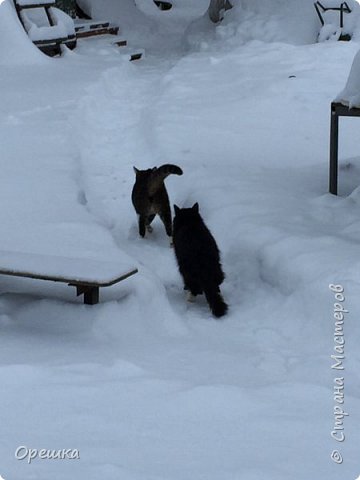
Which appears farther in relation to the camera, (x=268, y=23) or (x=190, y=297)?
(x=268, y=23)

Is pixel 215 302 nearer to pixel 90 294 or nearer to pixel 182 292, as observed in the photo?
pixel 182 292

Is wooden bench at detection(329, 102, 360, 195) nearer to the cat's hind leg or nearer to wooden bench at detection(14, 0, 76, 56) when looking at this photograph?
the cat's hind leg

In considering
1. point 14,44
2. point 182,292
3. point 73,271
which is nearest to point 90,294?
point 73,271

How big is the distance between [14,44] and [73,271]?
12060 millimetres

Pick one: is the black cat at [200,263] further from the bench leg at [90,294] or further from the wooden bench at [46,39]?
the wooden bench at [46,39]

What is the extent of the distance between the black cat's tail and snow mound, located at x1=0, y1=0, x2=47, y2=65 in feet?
37.5

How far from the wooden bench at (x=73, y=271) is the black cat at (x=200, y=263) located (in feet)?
2.10

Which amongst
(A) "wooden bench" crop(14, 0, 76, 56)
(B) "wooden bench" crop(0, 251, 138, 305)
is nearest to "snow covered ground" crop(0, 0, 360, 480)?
(B) "wooden bench" crop(0, 251, 138, 305)

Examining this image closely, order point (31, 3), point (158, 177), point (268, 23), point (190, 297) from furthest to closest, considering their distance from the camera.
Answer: point (268, 23), point (31, 3), point (158, 177), point (190, 297)

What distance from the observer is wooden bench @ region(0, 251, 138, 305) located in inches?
214

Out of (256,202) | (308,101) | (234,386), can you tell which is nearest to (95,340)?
(234,386)

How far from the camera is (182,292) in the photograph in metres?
6.55

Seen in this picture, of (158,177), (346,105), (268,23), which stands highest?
(346,105)

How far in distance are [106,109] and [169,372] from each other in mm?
8968
